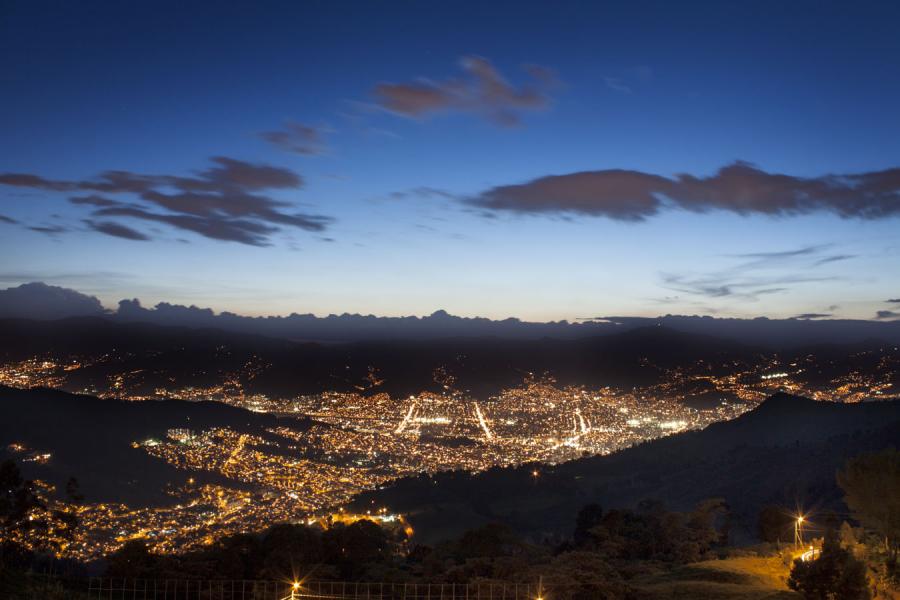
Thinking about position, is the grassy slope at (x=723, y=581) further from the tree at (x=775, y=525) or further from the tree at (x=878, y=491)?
the tree at (x=775, y=525)

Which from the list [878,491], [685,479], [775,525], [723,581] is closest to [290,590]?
[723,581]

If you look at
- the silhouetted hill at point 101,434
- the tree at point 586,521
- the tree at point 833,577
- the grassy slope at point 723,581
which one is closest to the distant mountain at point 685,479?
the tree at point 586,521

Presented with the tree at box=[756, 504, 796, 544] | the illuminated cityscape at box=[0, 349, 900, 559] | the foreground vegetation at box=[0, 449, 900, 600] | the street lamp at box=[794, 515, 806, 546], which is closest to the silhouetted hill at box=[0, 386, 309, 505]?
the illuminated cityscape at box=[0, 349, 900, 559]

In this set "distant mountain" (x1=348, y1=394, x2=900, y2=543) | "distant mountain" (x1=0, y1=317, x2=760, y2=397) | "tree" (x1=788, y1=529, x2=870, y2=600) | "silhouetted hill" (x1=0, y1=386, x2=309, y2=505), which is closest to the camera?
"tree" (x1=788, y1=529, x2=870, y2=600)

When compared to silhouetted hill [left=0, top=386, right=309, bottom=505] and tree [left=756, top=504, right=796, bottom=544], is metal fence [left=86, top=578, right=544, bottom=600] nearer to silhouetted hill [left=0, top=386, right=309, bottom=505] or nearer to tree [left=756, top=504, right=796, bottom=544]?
tree [left=756, top=504, right=796, bottom=544]

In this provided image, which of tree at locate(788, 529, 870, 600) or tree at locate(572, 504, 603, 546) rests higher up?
tree at locate(788, 529, 870, 600)
